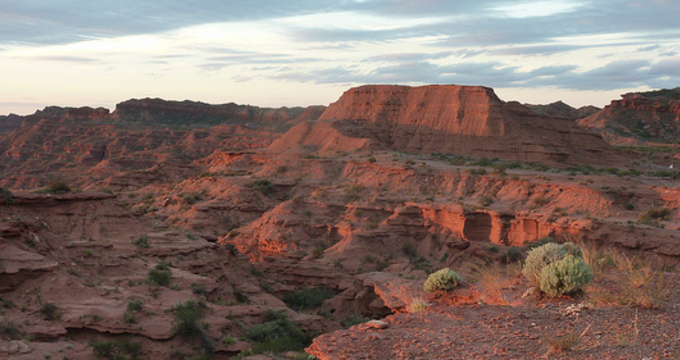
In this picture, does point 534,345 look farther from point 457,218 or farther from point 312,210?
point 312,210

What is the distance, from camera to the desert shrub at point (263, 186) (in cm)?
4719

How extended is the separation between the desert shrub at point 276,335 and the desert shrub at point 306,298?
203 inches

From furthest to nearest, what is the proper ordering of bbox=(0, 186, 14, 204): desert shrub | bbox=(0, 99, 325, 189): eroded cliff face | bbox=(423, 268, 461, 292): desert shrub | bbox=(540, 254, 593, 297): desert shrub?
bbox=(0, 99, 325, 189): eroded cliff face, bbox=(0, 186, 14, 204): desert shrub, bbox=(423, 268, 461, 292): desert shrub, bbox=(540, 254, 593, 297): desert shrub

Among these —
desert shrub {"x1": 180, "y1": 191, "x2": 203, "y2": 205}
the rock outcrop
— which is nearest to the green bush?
desert shrub {"x1": 180, "y1": 191, "x2": 203, "y2": 205}

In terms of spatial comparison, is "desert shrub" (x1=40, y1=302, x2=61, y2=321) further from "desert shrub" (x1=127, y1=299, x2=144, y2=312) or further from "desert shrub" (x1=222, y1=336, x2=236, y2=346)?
"desert shrub" (x1=222, y1=336, x2=236, y2=346)

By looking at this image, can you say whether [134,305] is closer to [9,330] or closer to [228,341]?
[228,341]

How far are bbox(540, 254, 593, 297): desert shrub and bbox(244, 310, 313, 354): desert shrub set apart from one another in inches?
406

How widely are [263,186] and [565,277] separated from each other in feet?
125

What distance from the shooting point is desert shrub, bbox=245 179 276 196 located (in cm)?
4719

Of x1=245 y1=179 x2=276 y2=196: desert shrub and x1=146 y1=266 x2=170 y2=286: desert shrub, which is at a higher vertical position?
x1=245 y1=179 x2=276 y2=196: desert shrub

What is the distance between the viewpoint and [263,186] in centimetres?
4762

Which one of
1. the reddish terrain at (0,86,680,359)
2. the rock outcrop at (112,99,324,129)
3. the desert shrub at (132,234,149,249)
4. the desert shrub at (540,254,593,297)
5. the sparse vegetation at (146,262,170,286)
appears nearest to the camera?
the reddish terrain at (0,86,680,359)

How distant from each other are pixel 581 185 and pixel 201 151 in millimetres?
72625

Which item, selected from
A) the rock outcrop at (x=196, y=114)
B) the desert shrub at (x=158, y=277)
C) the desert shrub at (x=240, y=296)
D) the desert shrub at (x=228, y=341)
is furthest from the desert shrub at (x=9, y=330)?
the rock outcrop at (x=196, y=114)
